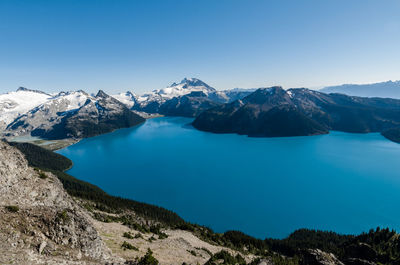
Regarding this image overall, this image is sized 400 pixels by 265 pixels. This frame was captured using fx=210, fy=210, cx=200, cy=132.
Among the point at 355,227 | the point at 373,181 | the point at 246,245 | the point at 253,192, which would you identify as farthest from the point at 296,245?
the point at 373,181

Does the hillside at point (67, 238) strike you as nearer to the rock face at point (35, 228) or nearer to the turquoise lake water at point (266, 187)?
the rock face at point (35, 228)

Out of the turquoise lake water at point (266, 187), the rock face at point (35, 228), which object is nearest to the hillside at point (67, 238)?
the rock face at point (35, 228)

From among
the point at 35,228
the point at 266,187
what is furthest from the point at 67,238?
the point at 266,187

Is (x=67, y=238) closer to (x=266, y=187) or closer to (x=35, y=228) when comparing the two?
(x=35, y=228)

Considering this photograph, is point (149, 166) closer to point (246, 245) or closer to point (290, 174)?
point (290, 174)

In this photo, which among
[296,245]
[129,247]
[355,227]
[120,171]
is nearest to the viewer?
[129,247]

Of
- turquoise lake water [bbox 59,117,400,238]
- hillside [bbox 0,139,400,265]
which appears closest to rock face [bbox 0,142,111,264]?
hillside [bbox 0,139,400,265]

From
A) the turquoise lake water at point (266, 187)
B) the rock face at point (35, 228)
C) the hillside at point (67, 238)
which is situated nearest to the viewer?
the rock face at point (35, 228)
